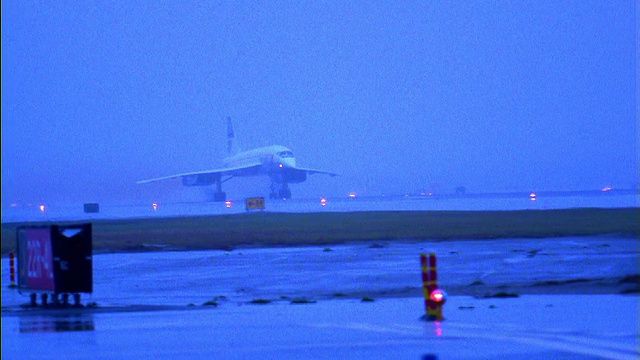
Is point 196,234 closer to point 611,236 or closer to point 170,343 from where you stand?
point 611,236

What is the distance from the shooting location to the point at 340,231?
43438 mm

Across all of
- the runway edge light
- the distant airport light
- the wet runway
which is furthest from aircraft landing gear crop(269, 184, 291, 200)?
the distant airport light

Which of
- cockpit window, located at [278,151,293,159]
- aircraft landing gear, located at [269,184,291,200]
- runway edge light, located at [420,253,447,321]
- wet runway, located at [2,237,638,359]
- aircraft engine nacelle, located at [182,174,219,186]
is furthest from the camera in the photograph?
aircraft engine nacelle, located at [182,174,219,186]

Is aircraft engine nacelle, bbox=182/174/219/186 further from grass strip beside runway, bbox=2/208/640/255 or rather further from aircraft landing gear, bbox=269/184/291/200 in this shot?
grass strip beside runway, bbox=2/208/640/255

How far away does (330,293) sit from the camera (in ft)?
60.6

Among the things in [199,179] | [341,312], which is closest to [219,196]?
[199,179]

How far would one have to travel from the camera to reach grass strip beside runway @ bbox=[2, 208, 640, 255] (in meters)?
36.5

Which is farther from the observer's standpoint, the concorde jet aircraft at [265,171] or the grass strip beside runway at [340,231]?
the concorde jet aircraft at [265,171]

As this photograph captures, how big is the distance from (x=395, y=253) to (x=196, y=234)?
15621 millimetres

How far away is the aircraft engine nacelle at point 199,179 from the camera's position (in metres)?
140

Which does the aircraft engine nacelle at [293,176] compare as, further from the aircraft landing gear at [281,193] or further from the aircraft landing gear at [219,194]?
the aircraft landing gear at [219,194]

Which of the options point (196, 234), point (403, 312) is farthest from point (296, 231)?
point (403, 312)

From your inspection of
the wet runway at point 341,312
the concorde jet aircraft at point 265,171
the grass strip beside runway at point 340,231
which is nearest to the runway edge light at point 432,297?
the wet runway at point 341,312

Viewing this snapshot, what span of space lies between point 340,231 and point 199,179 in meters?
98.7
